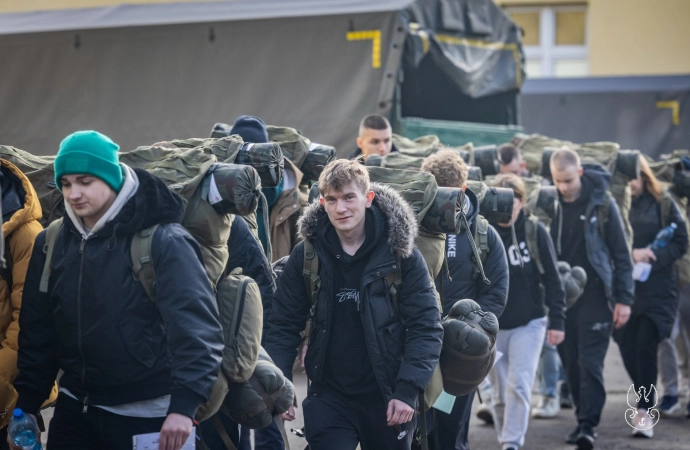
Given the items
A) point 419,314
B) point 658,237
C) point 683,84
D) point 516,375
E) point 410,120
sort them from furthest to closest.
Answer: point 683,84, point 410,120, point 658,237, point 516,375, point 419,314

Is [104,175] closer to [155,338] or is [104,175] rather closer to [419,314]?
[155,338]

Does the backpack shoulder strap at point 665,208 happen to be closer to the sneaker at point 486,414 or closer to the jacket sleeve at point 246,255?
the sneaker at point 486,414

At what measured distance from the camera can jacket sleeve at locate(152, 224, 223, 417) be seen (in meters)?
3.73

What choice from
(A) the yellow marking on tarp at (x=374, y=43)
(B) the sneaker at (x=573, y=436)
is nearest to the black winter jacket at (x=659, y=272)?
(B) the sneaker at (x=573, y=436)

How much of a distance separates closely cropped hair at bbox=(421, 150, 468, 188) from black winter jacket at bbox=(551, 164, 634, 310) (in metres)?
2.21

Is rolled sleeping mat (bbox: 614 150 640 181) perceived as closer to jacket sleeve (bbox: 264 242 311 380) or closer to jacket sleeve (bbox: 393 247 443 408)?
jacket sleeve (bbox: 393 247 443 408)

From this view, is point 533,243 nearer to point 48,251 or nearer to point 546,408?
point 546,408

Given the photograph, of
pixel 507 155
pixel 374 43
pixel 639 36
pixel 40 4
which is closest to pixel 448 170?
pixel 507 155

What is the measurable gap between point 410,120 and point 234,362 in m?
6.98

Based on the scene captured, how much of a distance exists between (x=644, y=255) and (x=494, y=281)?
303 cm

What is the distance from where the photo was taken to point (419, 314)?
15.5ft

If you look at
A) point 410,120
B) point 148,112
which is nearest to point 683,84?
point 410,120

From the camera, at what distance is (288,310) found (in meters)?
4.88

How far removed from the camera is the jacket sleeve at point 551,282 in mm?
7195
